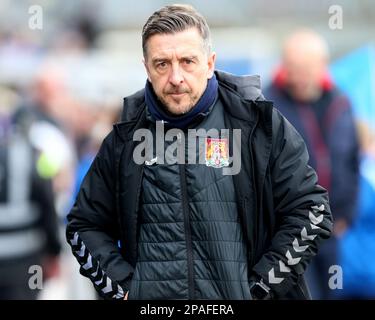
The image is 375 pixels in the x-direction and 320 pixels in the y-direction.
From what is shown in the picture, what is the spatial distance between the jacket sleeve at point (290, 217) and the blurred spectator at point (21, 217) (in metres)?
2.69

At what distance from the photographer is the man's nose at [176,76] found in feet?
12.9

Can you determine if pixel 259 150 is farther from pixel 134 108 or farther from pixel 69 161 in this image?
pixel 69 161

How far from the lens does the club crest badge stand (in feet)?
13.1

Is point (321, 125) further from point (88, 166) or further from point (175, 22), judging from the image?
point (175, 22)

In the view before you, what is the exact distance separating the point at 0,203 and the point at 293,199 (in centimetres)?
272

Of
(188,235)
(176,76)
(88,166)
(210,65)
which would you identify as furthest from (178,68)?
(88,166)

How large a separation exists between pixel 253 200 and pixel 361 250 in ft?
11.8

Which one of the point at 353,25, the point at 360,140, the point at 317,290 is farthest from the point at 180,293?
the point at 353,25

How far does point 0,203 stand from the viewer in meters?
6.34

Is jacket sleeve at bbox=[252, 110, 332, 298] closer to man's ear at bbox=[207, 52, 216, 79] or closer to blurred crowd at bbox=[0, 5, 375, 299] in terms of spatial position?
man's ear at bbox=[207, 52, 216, 79]

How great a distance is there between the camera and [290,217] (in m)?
4.02

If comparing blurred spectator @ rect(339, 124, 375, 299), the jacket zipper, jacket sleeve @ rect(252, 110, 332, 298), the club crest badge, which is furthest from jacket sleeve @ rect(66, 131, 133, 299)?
blurred spectator @ rect(339, 124, 375, 299)
